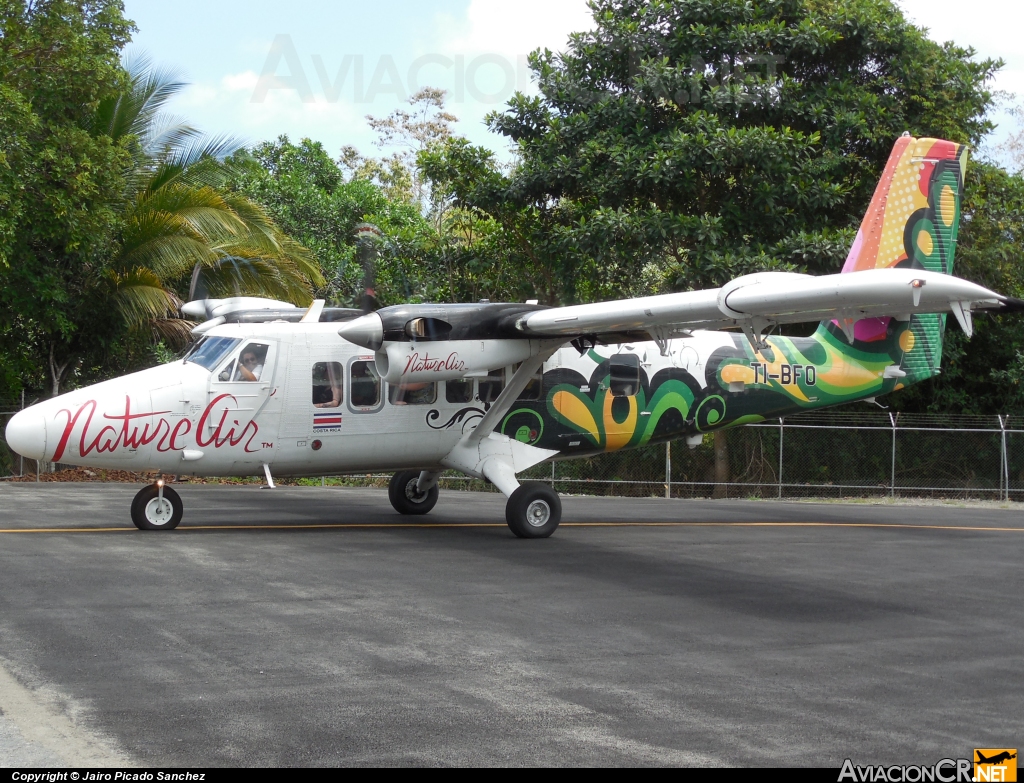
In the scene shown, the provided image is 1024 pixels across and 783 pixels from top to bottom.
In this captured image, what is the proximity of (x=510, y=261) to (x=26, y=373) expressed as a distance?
445 inches

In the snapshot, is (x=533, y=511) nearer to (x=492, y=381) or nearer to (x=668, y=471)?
(x=492, y=381)

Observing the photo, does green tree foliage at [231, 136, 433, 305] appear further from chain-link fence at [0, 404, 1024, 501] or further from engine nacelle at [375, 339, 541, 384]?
engine nacelle at [375, 339, 541, 384]

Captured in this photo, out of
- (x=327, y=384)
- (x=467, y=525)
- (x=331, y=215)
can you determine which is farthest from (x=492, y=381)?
(x=331, y=215)

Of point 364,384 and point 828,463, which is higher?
point 364,384

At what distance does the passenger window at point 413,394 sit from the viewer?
1407 cm

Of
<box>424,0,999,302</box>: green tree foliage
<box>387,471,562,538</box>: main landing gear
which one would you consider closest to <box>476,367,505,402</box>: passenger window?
<box>387,471,562,538</box>: main landing gear

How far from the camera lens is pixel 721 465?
23000 mm

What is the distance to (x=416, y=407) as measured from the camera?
46.5ft

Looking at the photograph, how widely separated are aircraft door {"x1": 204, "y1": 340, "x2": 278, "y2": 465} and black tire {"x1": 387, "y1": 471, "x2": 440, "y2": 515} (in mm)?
3008

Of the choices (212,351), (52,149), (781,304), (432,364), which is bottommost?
(432,364)

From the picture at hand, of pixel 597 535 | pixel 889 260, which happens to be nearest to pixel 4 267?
pixel 597 535

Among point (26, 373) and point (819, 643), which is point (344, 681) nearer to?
point (819, 643)

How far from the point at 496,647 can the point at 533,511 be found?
6356mm

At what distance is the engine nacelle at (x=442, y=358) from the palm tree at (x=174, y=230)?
34.4ft
